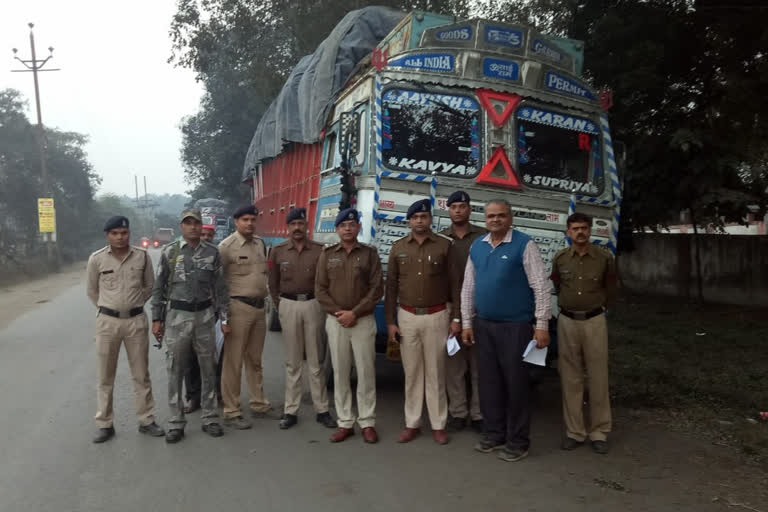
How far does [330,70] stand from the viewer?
8.26 m

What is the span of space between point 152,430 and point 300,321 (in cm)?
147

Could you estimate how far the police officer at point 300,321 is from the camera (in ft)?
→ 19.1

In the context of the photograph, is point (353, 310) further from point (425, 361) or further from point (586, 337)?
point (586, 337)

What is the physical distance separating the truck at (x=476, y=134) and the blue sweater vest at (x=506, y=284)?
1.08 meters

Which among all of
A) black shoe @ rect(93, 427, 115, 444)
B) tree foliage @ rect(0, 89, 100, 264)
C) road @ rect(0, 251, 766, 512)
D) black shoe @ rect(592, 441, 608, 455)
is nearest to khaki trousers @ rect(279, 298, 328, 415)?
road @ rect(0, 251, 766, 512)

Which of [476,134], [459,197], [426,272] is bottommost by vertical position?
[426,272]

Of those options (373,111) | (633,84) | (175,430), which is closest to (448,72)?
(373,111)

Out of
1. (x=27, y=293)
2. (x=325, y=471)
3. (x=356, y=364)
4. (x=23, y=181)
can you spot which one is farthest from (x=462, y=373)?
(x=23, y=181)

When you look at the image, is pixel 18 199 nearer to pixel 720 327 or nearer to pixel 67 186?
pixel 67 186

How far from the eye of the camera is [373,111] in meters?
6.14

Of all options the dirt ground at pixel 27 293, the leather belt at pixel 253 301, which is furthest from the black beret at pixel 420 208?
the dirt ground at pixel 27 293

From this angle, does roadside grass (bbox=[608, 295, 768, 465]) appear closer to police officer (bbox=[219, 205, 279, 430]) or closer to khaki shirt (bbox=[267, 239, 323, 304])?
khaki shirt (bbox=[267, 239, 323, 304])

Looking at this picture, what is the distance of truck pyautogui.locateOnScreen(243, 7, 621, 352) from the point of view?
6059 millimetres

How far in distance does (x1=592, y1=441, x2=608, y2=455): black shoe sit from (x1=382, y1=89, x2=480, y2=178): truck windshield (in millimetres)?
2538
